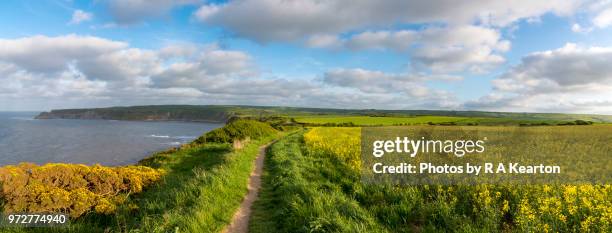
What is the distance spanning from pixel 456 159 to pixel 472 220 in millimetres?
6346

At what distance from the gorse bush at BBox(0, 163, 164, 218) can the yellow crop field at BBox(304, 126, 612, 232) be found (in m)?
8.07

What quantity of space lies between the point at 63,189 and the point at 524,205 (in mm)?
12297

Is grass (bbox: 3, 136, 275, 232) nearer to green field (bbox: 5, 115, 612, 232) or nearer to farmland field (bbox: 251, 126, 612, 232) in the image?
green field (bbox: 5, 115, 612, 232)

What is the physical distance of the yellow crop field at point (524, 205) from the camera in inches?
282

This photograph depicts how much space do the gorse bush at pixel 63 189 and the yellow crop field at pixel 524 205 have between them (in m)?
8.07

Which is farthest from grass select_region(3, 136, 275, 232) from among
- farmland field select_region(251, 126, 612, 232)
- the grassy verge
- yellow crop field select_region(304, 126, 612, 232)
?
yellow crop field select_region(304, 126, 612, 232)

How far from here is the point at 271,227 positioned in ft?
27.9

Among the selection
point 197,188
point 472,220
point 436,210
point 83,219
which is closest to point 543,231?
point 472,220

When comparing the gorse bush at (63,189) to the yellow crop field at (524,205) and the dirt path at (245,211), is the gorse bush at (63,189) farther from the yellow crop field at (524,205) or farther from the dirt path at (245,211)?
the yellow crop field at (524,205)

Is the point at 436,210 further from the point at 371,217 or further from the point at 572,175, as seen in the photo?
the point at 572,175

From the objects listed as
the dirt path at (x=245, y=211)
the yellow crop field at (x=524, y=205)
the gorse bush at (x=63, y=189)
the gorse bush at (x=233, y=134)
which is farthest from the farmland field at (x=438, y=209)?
the gorse bush at (x=233, y=134)

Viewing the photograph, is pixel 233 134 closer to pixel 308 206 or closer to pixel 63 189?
pixel 63 189

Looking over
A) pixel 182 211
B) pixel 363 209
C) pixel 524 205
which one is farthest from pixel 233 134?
pixel 524 205

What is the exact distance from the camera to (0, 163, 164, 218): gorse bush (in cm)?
931
